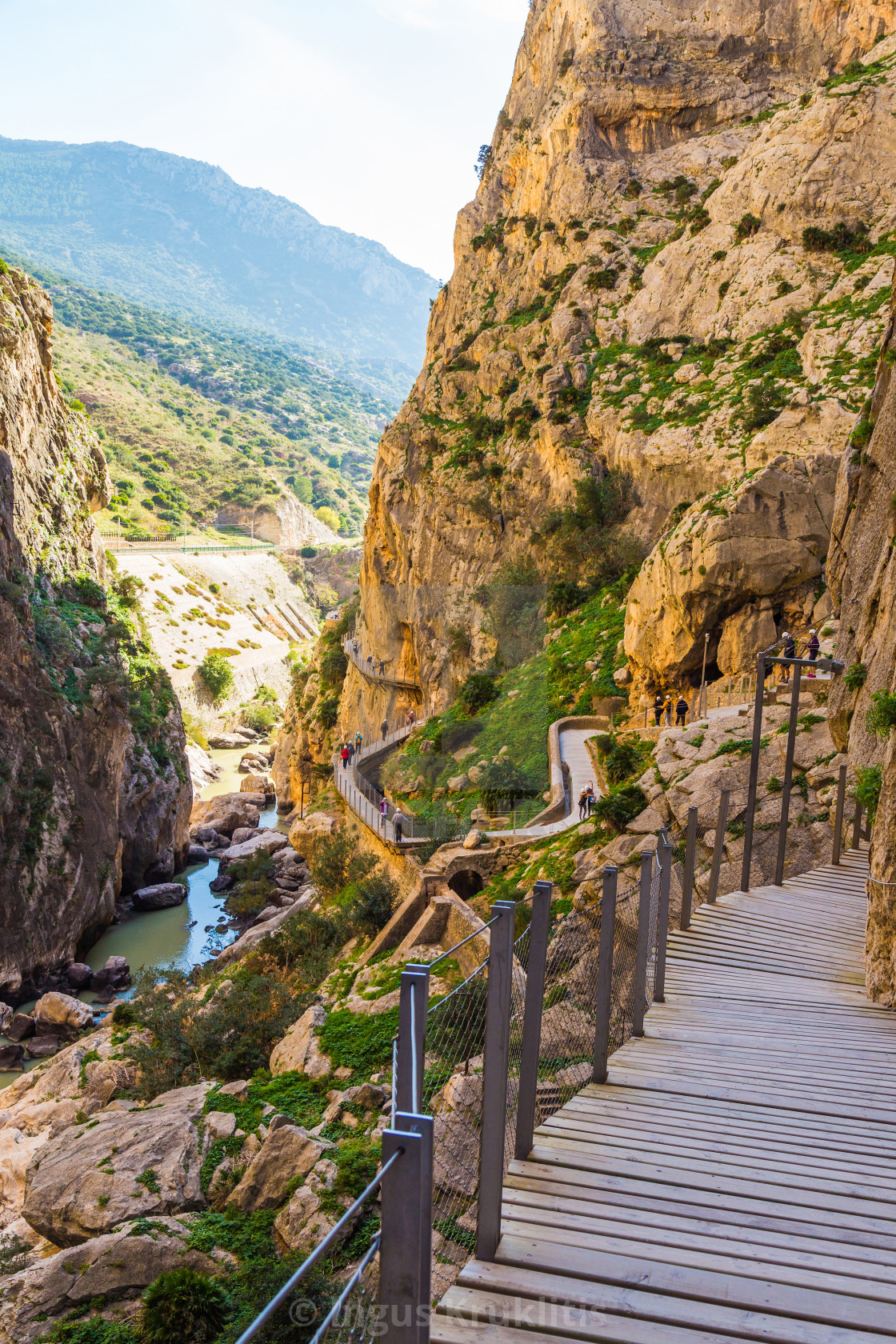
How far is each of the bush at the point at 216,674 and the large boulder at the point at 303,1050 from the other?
193ft

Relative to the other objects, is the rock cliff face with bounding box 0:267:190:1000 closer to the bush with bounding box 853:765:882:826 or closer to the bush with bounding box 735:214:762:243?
the bush with bounding box 853:765:882:826

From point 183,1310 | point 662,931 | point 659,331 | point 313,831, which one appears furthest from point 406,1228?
point 659,331

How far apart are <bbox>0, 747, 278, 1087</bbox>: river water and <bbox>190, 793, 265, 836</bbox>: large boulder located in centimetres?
829

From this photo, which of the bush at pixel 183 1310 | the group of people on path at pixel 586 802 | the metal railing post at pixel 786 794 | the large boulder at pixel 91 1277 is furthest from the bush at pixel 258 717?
the bush at pixel 183 1310

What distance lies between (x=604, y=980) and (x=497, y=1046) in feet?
6.31

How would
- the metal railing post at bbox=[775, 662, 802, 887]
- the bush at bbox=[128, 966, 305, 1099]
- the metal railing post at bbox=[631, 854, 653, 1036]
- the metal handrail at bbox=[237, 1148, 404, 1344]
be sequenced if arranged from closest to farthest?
1. the metal handrail at bbox=[237, 1148, 404, 1344]
2. the metal railing post at bbox=[631, 854, 653, 1036]
3. the metal railing post at bbox=[775, 662, 802, 887]
4. the bush at bbox=[128, 966, 305, 1099]

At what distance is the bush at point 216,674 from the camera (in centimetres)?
7000

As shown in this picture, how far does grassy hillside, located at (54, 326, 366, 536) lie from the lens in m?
96.8

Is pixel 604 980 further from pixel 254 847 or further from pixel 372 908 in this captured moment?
pixel 254 847

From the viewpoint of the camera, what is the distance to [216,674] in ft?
230

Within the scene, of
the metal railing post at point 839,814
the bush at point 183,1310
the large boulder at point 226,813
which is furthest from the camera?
the large boulder at point 226,813

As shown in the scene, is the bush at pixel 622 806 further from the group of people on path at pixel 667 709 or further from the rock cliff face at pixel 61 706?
the rock cliff face at pixel 61 706

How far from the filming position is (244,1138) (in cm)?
1006

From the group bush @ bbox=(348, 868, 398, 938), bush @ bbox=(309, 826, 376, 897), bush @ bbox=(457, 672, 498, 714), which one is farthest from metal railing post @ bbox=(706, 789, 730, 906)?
bush @ bbox=(457, 672, 498, 714)
